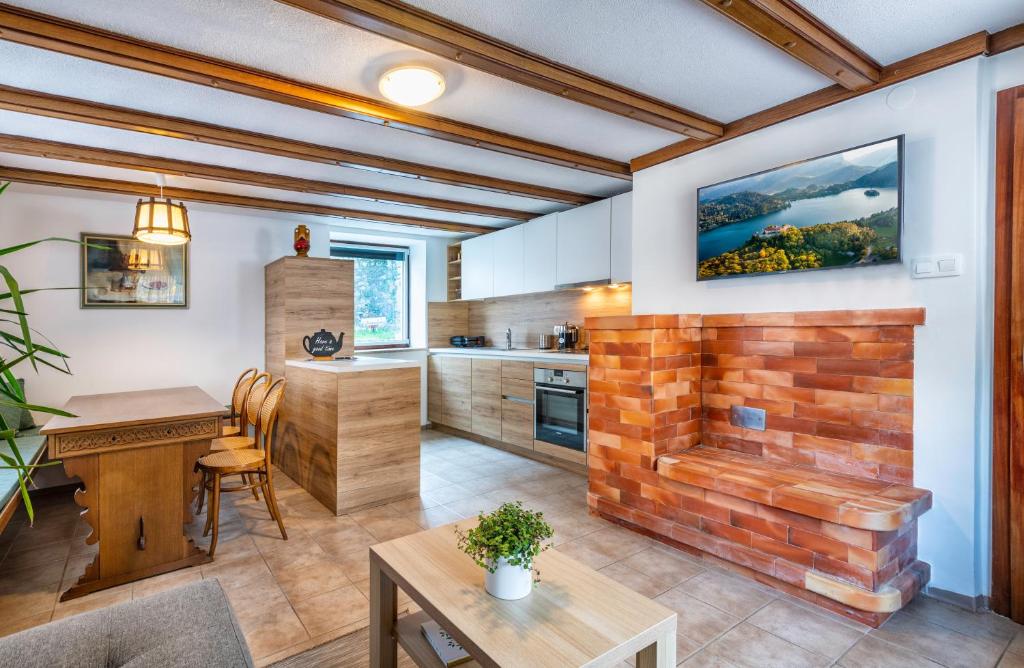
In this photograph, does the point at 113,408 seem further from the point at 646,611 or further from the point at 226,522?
the point at 646,611

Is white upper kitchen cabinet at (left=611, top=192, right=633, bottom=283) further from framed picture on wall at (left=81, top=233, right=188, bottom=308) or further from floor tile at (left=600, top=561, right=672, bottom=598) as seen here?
framed picture on wall at (left=81, top=233, right=188, bottom=308)

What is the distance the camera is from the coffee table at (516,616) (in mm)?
1306

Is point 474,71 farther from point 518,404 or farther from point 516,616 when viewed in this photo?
point 518,404

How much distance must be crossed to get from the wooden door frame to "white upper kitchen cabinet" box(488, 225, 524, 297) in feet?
11.9

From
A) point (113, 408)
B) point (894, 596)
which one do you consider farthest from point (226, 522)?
point (894, 596)


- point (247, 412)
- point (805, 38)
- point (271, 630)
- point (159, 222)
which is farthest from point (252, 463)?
point (805, 38)

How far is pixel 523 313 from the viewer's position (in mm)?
5848

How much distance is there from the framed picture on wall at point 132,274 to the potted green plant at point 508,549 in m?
4.22

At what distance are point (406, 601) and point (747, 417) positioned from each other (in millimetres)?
2027

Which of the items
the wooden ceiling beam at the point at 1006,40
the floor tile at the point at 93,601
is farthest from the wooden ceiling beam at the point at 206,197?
the wooden ceiling beam at the point at 1006,40

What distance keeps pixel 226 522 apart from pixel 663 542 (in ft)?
8.62

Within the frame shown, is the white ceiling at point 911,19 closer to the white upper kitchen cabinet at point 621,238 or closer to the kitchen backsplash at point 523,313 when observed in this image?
the white upper kitchen cabinet at point 621,238

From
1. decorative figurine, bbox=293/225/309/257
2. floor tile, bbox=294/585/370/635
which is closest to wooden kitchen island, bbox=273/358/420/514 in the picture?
floor tile, bbox=294/585/370/635

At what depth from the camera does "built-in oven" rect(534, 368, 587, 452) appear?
14.1 ft
